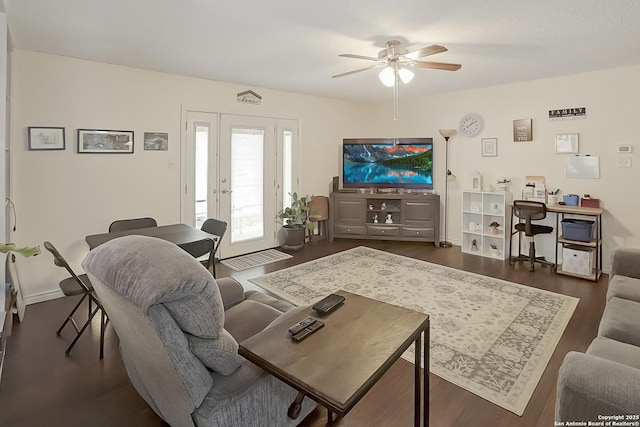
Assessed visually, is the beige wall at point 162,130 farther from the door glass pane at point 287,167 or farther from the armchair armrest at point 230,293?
the armchair armrest at point 230,293

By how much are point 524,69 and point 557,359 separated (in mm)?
3274

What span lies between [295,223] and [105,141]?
108 inches

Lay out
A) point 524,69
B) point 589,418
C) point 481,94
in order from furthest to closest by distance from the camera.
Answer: point 481,94 → point 524,69 → point 589,418

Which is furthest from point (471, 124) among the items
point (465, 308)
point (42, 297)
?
point (42, 297)

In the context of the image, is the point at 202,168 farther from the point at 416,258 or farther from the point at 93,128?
the point at 416,258

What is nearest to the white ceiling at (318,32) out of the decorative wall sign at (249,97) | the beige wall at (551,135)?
the beige wall at (551,135)

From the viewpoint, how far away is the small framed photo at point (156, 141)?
410 cm

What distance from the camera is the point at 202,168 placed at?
15.2ft

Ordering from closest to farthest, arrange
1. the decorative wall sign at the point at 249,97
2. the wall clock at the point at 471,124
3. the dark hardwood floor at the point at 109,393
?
the dark hardwood floor at the point at 109,393, the decorative wall sign at the point at 249,97, the wall clock at the point at 471,124

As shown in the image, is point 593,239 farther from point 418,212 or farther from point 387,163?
point 387,163

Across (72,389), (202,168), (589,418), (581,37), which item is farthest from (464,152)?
(72,389)

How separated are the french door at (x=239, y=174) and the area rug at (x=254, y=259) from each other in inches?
5.7

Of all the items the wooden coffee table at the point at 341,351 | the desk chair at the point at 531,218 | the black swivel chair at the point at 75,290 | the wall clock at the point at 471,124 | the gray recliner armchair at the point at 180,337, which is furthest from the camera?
the wall clock at the point at 471,124

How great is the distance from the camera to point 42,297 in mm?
3479
